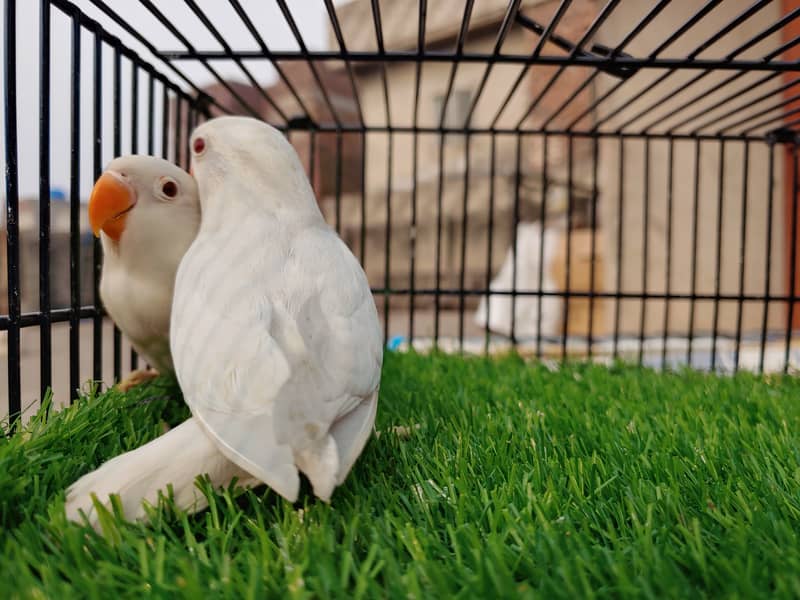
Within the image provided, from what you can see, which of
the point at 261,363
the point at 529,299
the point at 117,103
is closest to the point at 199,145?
the point at 117,103

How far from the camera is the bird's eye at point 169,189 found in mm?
1112

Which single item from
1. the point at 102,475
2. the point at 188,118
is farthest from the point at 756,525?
the point at 188,118

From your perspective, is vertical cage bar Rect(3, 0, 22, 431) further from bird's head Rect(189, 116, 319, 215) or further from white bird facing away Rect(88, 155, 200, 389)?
bird's head Rect(189, 116, 319, 215)

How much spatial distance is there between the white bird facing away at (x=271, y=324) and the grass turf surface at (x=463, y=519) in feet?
0.36

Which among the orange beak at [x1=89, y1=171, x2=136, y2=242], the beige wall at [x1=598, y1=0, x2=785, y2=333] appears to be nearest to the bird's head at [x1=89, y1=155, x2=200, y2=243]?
the orange beak at [x1=89, y1=171, x2=136, y2=242]

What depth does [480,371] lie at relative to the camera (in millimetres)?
1782

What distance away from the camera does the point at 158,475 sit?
0.74m

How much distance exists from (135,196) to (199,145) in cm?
17

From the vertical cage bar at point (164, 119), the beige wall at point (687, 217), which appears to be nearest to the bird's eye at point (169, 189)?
the vertical cage bar at point (164, 119)

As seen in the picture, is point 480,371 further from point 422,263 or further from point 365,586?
point 422,263

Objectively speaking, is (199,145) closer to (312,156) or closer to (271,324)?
(271,324)

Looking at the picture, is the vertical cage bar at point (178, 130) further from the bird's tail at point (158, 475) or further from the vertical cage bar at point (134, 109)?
the bird's tail at point (158, 475)

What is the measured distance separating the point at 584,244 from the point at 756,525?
4138 millimetres

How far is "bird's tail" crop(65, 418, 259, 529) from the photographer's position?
0.72 meters
